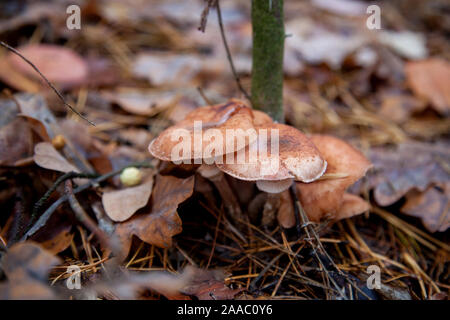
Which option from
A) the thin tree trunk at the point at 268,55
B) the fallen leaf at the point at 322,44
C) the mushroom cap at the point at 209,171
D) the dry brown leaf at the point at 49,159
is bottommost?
the mushroom cap at the point at 209,171

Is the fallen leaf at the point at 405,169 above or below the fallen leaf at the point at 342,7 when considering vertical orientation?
below

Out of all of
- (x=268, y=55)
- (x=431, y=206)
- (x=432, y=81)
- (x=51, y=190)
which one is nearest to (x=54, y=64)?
(x=51, y=190)

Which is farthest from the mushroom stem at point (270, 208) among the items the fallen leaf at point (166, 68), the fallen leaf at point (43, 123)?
the fallen leaf at point (166, 68)

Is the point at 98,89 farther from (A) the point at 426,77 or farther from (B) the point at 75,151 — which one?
(A) the point at 426,77

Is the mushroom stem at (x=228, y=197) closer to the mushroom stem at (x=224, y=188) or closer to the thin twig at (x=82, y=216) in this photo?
the mushroom stem at (x=224, y=188)

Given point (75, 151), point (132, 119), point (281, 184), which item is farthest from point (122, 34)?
point (281, 184)

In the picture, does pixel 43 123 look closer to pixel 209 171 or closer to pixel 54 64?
pixel 209 171
